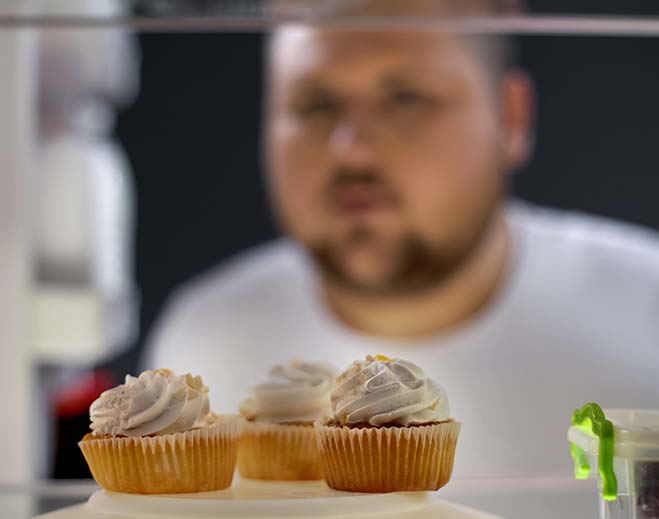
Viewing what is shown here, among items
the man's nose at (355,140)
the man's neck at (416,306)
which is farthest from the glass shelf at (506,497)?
the man's nose at (355,140)

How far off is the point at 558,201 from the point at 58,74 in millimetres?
886

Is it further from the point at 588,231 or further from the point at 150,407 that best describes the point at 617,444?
the point at 588,231

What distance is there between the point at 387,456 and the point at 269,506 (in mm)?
107

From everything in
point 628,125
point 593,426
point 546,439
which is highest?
point 628,125

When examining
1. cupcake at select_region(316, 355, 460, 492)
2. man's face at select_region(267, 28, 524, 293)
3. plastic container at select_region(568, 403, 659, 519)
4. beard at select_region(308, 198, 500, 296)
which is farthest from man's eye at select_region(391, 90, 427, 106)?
plastic container at select_region(568, 403, 659, 519)

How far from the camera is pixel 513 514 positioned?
0.96 m

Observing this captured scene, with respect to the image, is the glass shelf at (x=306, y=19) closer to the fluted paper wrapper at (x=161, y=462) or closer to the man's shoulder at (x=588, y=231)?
the man's shoulder at (x=588, y=231)

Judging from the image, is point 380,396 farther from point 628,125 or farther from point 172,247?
point 628,125

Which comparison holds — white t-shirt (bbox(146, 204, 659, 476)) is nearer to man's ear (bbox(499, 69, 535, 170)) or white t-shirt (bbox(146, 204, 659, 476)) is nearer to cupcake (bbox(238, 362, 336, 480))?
man's ear (bbox(499, 69, 535, 170))

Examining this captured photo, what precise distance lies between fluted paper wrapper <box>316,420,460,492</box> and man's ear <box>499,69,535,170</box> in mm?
1010

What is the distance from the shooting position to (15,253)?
1.73 metres

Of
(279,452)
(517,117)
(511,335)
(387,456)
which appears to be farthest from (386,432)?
(517,117)

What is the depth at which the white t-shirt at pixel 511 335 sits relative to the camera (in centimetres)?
171

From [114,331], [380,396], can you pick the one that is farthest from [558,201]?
[380,396]
